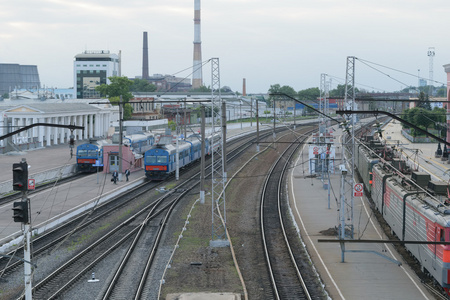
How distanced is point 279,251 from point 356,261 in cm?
351

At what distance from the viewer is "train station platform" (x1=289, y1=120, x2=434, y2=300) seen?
804 inches

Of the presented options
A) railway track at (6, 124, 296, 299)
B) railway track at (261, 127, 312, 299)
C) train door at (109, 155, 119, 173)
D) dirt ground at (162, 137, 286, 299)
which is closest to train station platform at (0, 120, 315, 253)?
train door at (109, 155, 119, 173)

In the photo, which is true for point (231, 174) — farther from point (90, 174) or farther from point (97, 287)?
point (97, 287)

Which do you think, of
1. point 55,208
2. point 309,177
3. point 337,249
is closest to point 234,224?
point 337,249

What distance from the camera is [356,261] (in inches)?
968

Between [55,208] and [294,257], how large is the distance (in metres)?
17.8

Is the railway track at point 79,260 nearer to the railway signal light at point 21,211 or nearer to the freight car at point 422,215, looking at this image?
the railway signal light at point 21,211

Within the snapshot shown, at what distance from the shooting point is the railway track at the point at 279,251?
20.5m

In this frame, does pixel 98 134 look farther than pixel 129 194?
Yes

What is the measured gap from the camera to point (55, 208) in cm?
3712

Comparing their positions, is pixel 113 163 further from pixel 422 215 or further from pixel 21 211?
pixel 21 211

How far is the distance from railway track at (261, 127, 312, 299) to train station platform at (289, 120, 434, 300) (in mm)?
939

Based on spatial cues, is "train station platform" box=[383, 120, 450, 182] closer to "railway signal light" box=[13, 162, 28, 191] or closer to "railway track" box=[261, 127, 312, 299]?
"railway track" box=[261, 127, 312, 299]

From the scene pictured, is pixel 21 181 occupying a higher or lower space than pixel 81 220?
higher
